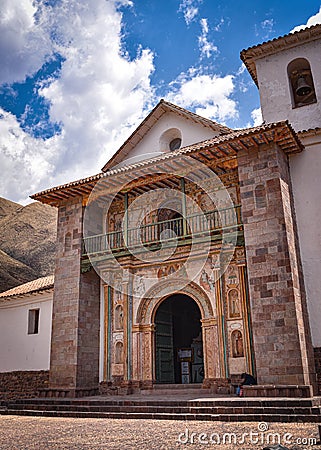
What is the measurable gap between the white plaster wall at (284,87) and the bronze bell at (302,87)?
0.70 ft

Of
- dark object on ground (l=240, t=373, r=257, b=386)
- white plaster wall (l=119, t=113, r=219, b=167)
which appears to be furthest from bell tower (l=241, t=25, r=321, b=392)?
white plaster wall (l=119, t=113, r=219, b=167)

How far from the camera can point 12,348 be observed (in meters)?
14.9

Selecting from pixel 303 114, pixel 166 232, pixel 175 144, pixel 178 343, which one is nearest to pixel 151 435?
pixel 166 232

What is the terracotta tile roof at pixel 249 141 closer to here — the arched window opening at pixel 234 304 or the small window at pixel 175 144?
the small window at pixel 175 144

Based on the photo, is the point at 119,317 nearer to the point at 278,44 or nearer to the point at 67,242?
the point at 67,242

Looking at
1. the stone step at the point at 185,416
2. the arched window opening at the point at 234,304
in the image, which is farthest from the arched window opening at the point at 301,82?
the stone step at the point at 185,416

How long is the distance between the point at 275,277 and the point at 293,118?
459 centimetres

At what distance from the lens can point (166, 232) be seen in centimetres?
1243

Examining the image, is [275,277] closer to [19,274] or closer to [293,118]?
[293,118]

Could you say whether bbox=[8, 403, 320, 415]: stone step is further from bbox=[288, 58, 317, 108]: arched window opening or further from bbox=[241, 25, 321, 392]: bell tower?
bbox=[288, 58, 317, 108]: arched window opening

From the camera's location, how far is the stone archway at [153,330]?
417 inches

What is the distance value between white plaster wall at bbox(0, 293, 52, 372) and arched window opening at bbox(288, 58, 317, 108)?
935 centimetres

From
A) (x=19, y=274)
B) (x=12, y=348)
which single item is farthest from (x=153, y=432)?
(x=19, y=274)

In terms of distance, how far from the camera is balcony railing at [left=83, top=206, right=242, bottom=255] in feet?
35.5
